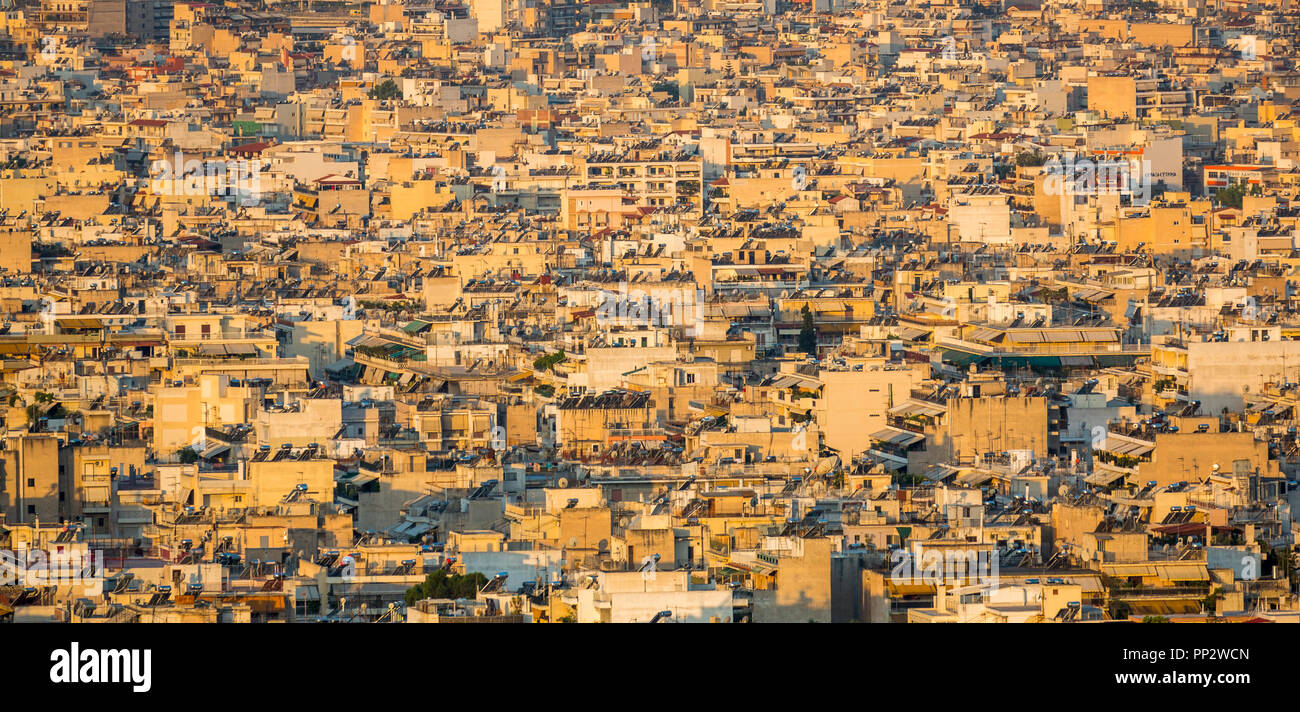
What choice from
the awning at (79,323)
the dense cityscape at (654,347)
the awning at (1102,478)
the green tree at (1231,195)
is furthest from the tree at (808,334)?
the green tree at (1231,195)

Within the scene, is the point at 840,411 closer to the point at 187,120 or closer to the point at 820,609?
the point at 820,609

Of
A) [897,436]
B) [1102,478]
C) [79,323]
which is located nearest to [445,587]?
[1102,478]

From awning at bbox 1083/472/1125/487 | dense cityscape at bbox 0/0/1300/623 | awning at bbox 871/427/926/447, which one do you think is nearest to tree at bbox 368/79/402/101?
dense cityscape at bbox 0/0/1300/623

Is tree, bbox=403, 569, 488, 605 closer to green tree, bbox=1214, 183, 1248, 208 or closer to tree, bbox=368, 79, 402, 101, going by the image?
green tree, bbox=1214, 183, 1248, 208

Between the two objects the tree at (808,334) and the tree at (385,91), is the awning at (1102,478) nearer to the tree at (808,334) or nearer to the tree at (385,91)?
the tree at (808,334)
